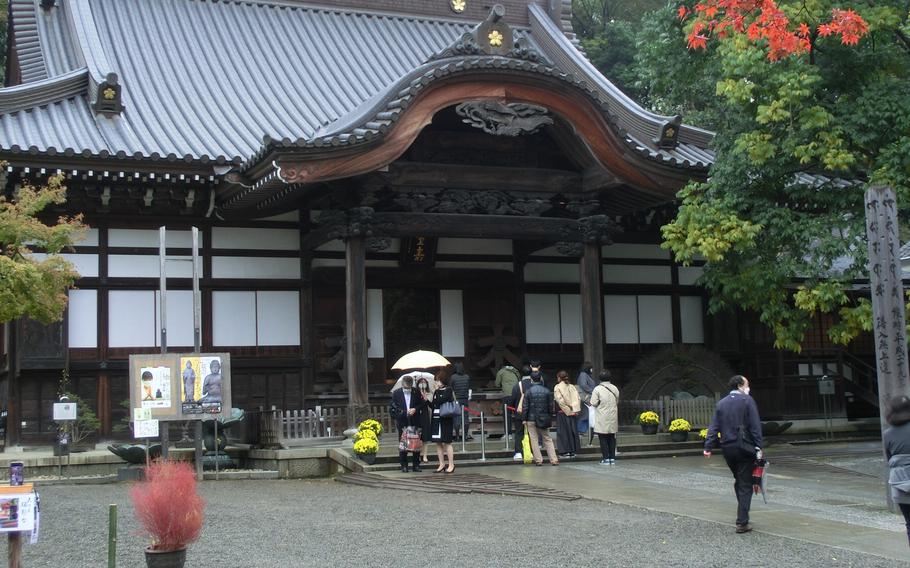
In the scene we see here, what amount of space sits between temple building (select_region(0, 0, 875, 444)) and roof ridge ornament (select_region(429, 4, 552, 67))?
45mm

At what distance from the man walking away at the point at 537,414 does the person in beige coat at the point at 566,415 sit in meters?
0.34

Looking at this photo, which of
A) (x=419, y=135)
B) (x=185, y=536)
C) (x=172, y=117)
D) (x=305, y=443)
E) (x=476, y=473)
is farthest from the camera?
(x=172, y=117)

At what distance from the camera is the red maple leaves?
13.8 metres

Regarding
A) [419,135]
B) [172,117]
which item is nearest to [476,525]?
[419,135]

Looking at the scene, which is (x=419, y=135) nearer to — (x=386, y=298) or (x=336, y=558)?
(x=386, y=298)

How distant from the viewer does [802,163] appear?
16.3 m

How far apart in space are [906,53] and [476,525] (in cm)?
1093

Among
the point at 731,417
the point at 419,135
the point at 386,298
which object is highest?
the point at 419,135

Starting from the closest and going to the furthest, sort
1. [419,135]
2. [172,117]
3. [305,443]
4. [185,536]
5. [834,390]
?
1. [185,536]
2. [305,443]
3. [419,135]
4. [172,117]
5. [834,390]

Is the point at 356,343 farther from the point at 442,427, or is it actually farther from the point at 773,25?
the point at 773,25

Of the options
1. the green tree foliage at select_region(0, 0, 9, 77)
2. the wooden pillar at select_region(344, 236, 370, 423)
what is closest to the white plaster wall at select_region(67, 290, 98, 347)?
the wooden pillar at select_region(344, 236, 370, 423)

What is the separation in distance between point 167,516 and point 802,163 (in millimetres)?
11862

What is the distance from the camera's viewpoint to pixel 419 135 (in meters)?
19.8

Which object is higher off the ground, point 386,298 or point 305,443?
point 386,298
